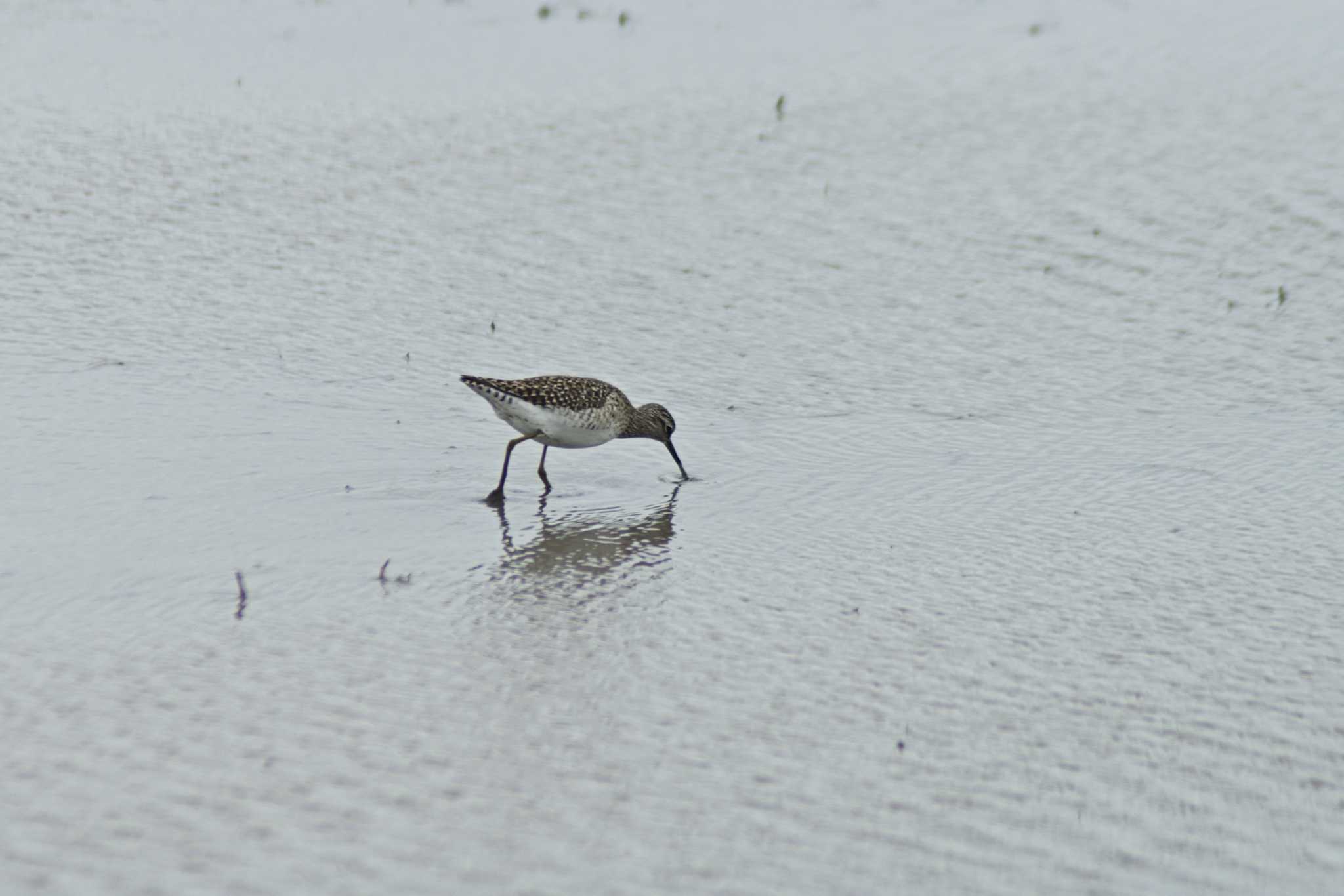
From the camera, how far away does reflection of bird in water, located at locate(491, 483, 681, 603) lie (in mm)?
7559

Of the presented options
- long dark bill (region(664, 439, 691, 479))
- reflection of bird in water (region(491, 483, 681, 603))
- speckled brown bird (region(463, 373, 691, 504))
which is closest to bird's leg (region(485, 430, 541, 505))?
speckled brown bird (region(463, 373, 691, 504))

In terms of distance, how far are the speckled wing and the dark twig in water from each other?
2.80 metres

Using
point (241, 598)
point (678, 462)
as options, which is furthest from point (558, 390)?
point (241, 598)

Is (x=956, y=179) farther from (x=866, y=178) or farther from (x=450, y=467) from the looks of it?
(x=450, y=467)

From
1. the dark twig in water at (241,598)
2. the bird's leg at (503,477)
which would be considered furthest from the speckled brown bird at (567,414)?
the dark twig in water at (241,598)

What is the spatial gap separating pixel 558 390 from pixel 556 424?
0.20 meters

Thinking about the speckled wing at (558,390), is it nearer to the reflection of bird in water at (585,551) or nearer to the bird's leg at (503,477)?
the bird's leg at (503,477)

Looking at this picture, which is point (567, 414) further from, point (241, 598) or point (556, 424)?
point (241, 598)

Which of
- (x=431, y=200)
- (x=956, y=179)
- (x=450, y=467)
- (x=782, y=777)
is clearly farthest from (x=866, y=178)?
(x=782, y=777)

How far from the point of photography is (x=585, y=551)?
8.19 m

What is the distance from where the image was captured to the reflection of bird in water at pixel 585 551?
24.8ft

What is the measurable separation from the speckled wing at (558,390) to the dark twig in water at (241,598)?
2803 mm

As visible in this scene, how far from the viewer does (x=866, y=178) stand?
663 inches

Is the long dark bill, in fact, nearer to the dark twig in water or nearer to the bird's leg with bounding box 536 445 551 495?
the bird's leg with bounding box 536 445 551 495
